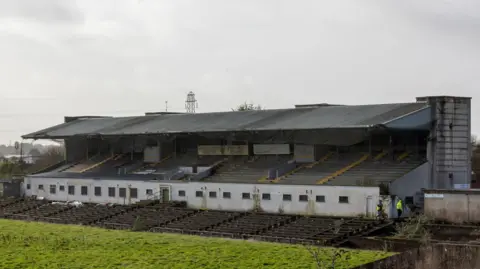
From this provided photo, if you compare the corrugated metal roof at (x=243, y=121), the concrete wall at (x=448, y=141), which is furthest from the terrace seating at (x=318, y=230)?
the concrete wall at (x=448, y=141)

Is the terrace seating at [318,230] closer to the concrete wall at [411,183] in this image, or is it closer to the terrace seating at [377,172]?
the terrace seating at [377,172]

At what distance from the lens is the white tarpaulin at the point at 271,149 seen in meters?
57.6

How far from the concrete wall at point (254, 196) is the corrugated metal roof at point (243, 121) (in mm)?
4417

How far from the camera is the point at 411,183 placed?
47281 millimetres

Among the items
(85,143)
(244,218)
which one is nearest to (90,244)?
(244,218)

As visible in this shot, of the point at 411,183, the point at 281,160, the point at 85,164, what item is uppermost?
the point at 281,160

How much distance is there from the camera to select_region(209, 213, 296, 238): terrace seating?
44856mm

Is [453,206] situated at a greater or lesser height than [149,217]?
greater

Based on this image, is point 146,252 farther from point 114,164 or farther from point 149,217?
point 114,164

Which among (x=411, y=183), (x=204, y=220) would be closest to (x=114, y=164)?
(x=204, y=220)

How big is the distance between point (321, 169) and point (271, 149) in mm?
6575

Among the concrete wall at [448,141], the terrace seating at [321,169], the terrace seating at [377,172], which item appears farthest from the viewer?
the terrace seating at [321,169]

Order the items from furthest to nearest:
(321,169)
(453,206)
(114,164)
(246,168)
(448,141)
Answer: (114,164)
(246,168)
(321,169)
(448,141)
(453,206)

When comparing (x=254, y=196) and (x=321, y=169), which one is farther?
(x=321, y=169)
